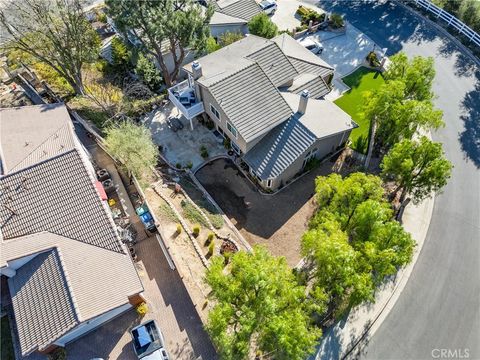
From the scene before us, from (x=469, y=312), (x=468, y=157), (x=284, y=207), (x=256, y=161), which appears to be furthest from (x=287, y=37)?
(x=469, y=312)

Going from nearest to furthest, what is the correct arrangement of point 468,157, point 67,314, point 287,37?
point 67,314 < point 468,157 < point 287,37

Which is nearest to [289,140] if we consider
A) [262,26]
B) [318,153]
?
[318,153]

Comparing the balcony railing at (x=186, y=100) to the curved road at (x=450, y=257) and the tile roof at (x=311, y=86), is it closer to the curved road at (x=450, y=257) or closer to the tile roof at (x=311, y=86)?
the tile roof at (x=311, y=86)

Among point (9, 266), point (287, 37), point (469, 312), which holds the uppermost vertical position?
point (287, 37)

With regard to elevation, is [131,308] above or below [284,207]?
below

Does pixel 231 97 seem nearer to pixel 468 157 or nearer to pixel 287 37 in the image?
pixel 287 37

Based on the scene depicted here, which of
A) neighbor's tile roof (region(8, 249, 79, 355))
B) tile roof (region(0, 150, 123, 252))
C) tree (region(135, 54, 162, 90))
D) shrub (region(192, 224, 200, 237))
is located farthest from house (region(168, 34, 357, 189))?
neighbor's tile roof (region(8, 249, 79, 355))

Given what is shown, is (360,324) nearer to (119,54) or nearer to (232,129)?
(232,129)
